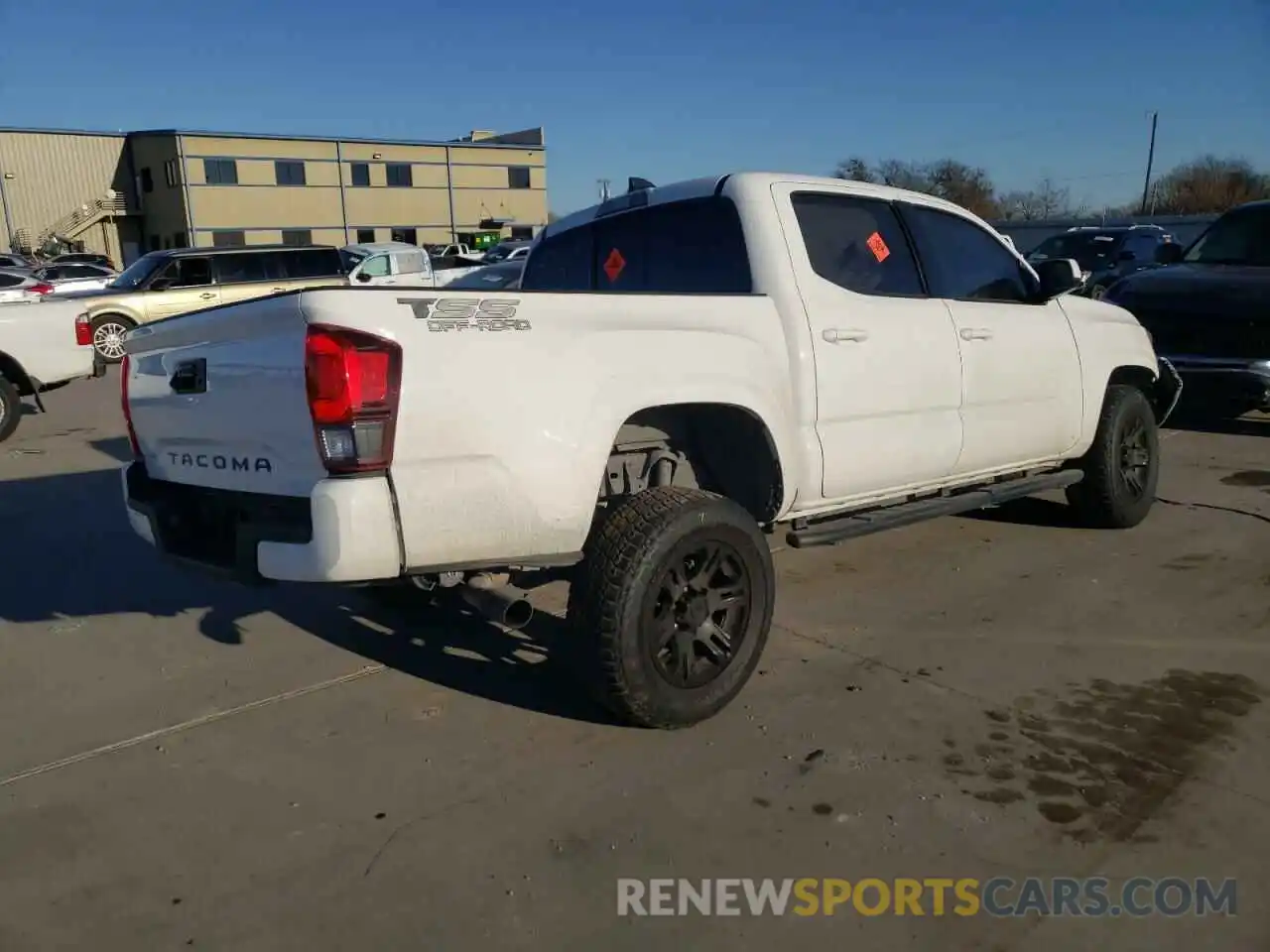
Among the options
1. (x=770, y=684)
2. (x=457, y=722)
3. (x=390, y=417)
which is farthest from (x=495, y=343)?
(x=770, y=684)

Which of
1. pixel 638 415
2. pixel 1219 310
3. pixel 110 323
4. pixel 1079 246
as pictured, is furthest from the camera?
pixel 1079 246

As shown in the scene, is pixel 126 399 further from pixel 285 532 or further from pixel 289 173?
pixel 289 173

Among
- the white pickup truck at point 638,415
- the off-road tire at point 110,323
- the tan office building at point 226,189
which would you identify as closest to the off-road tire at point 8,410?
the off-road tire at point 110,323

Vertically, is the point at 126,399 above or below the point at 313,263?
below

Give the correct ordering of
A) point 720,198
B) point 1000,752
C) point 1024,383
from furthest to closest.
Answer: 1. point 1024,383
2. point 720,198
3. point 1000,752

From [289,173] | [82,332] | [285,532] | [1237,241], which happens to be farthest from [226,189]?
[285,532]

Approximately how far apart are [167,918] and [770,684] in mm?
2210

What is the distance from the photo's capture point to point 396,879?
2.65 m

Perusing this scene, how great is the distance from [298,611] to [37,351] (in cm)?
687

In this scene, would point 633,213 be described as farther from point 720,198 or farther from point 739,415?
point 739,415

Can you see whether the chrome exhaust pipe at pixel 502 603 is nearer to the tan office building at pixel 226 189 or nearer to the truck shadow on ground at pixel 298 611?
the truck shadow on ground at pixel 298 611

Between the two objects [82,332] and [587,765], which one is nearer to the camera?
[587,765]

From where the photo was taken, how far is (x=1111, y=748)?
330 centimetres

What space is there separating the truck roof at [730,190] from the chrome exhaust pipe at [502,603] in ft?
6.35
